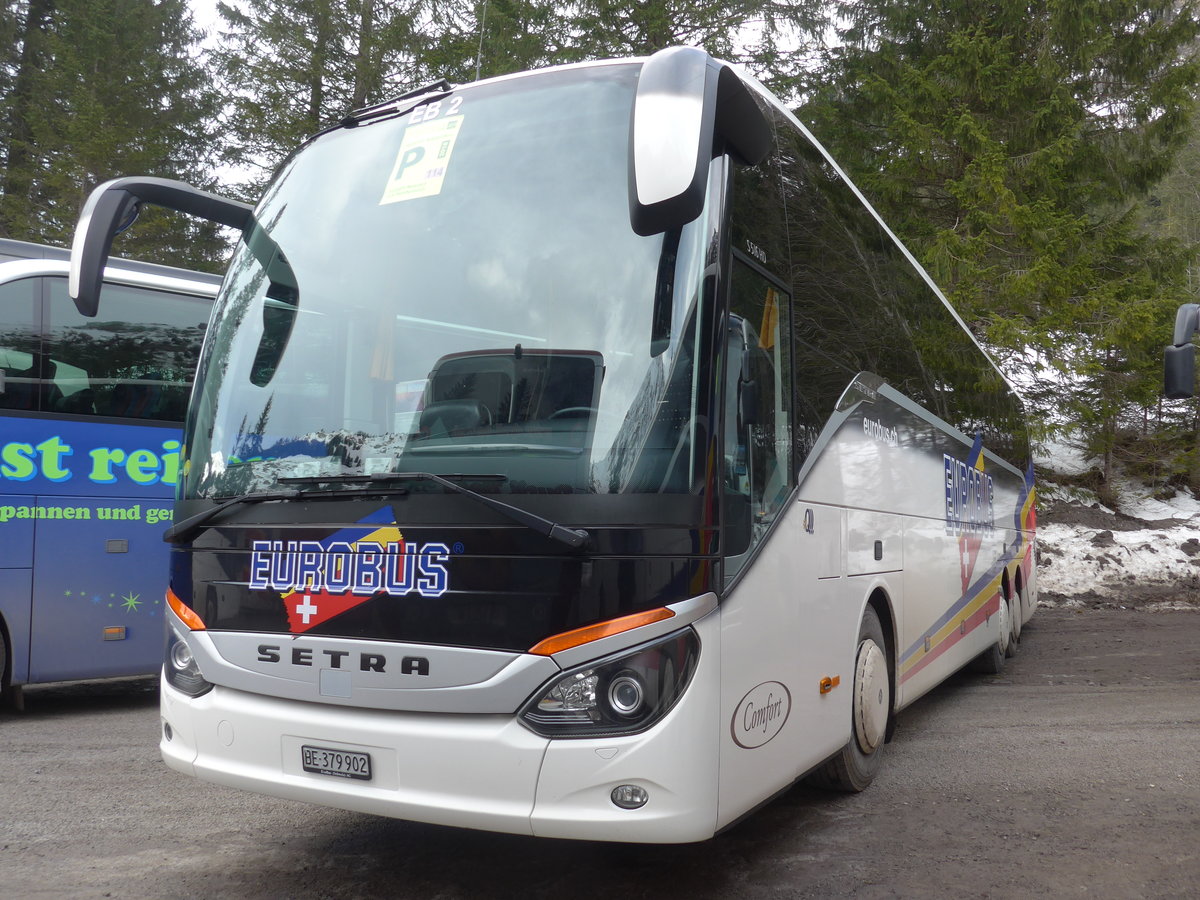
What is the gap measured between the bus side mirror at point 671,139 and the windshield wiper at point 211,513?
1.55 meters

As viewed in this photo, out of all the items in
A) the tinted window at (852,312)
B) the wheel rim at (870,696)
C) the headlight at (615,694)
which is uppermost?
the tinted window at (852,312)

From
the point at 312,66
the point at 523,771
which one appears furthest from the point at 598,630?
the point at 312,66

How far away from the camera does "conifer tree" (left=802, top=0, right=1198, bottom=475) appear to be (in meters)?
15.8

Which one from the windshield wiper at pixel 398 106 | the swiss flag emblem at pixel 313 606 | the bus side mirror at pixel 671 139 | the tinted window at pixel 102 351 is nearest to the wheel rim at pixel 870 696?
the swiss flag emblem at pixel 313 606

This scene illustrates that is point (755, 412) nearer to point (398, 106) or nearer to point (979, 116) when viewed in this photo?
point (398, 106)

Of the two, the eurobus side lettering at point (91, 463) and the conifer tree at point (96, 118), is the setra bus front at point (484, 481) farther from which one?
the conifer tree at point (96, 118)

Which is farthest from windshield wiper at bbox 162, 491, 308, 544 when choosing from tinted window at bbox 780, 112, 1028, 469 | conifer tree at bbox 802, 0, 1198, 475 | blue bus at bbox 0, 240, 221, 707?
conifer tree at bbox 802, 0, 1198, 475

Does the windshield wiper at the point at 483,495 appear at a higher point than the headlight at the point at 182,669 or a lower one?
higher

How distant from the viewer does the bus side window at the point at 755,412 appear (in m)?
3.54

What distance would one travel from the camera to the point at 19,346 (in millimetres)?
7016

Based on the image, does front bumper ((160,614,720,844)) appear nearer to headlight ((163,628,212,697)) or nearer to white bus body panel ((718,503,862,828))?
white bus body panel ((718,503,862,828))

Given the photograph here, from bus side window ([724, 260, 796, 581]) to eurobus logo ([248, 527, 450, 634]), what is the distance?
98 cm

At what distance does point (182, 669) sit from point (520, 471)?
1.65 meters

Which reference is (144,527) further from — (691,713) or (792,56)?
A: (792,56)
